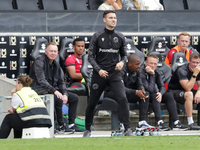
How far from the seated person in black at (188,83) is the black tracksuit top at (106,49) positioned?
2.42 meters

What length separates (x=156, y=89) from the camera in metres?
9.69

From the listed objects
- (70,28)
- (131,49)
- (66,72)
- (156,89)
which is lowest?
(156,89)

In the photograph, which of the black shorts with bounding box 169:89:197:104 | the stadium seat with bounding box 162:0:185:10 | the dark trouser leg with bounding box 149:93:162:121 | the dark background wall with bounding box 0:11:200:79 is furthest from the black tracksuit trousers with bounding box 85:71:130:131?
the stadium seat with bounding box 162:0:185:10

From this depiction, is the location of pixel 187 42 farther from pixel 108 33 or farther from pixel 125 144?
pixel 125 144

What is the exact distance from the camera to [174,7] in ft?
43.4

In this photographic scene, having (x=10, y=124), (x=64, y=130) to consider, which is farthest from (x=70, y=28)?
(x=10, y=124)

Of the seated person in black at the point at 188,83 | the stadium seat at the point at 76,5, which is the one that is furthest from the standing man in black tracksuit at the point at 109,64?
the stadium seat at the point at 76,5

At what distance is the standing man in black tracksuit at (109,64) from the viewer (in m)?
7.29

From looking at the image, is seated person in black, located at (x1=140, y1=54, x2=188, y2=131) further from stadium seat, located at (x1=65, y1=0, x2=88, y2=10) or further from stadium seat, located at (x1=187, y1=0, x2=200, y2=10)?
stadium seat, located at (x1=187, y1=0, x2=200, y2=10)

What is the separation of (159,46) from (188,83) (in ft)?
6.20

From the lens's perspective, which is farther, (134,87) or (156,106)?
(134,87)

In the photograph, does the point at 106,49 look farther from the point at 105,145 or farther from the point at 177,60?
the point at 177,60

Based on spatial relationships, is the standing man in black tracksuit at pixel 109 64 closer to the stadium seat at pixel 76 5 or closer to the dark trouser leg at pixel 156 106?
the dark trouser leg at pixel 156 106

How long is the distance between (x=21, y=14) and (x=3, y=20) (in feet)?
1.45
